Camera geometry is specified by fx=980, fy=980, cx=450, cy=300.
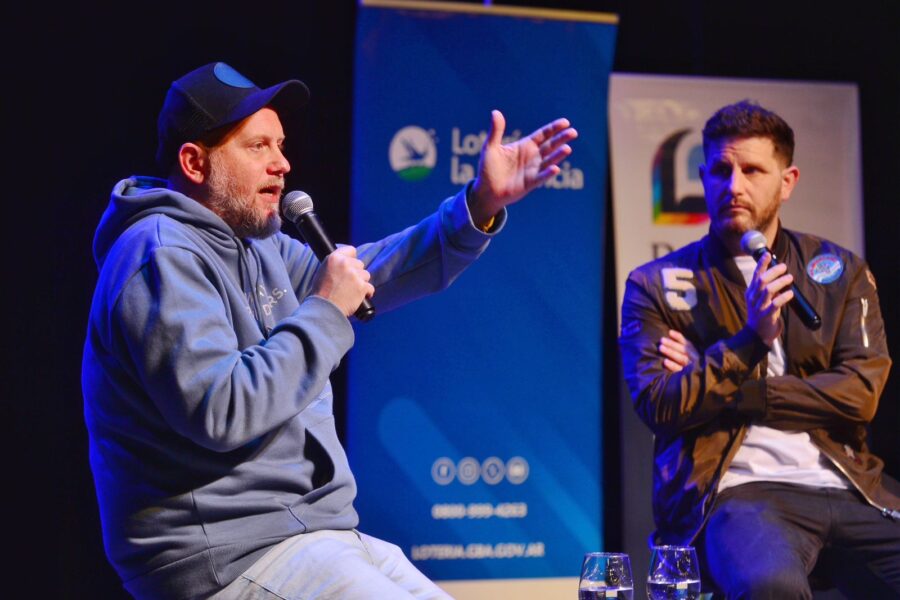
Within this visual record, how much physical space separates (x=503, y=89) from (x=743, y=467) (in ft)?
6.04

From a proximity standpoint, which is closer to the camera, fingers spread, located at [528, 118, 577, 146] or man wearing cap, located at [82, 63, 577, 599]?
man wearing cap, located at [82, 63, 577, 599]

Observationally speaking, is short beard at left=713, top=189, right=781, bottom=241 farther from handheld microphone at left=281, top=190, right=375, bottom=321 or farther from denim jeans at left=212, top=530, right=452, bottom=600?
denim jeans at left=212, top=530, right=452, bottom=600

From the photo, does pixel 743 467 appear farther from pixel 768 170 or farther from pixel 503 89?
pixel 503 89

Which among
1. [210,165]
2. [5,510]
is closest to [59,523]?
[5,510]

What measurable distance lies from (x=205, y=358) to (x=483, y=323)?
6.90 feet

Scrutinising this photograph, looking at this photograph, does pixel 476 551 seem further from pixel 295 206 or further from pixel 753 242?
pixel 295 206

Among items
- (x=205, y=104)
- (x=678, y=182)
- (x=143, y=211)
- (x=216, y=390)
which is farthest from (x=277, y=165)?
(x=678, y=182)

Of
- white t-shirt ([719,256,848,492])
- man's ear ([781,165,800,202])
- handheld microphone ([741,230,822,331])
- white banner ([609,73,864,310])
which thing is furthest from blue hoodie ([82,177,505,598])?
white banner ([609,73,864,310])

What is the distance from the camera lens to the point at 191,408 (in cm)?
179

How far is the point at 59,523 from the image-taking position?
3.65 m

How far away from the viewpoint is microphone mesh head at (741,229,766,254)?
9.41 feet

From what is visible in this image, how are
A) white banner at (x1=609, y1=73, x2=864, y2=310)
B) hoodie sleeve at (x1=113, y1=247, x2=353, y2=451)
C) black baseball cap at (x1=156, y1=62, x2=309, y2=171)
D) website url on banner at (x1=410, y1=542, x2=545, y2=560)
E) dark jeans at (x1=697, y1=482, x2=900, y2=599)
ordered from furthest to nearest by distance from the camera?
white banner at (x1=609, y1=73, x2=864, y2=310) < website url on banner at (x1=410, y1=542, x2=545, y2=560) < dark jeans at (x1=697, y1=482, x2=900, y2=599) < black baseball cap at (x1=156, y1=62, x2=309, y2=171) < hoodie sleeve at (x1=113, y1=247, x2=353, y2=451)

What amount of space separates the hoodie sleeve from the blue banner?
6.00 feet

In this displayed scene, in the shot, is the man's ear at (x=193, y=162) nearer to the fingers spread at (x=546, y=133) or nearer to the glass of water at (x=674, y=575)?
the fingers spread at (x=546, y=133)
